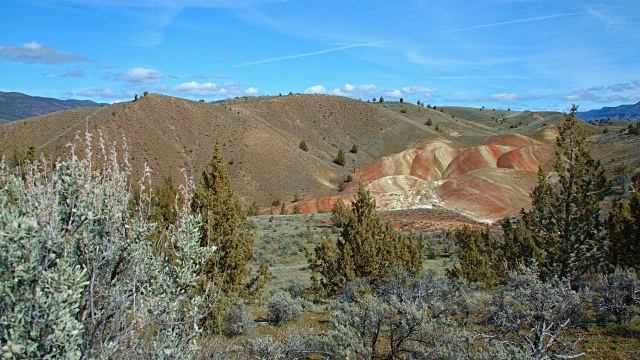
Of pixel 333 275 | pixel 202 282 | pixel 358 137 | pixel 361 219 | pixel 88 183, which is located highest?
pixel 358 137

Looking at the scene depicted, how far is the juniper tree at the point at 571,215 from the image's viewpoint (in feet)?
48.6

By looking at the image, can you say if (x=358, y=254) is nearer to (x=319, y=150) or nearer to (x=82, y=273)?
(x=82, y=273)

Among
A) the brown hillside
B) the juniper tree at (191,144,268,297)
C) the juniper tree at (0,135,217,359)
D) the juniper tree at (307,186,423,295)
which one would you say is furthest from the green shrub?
the brown hillside


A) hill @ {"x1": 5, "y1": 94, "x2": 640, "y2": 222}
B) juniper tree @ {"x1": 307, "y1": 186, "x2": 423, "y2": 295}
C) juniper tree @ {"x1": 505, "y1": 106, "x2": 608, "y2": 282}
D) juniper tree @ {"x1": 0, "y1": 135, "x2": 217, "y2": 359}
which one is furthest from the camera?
hill @ {"x1": 5, "y1": 94, "x2": 640, "y2": 222}

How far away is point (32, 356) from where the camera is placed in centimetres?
305

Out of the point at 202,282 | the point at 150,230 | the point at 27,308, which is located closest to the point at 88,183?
the point at 150,230

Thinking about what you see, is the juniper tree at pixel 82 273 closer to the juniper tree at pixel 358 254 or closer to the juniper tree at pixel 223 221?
the juniper tree at pixel 223 221

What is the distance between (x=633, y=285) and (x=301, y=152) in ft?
238

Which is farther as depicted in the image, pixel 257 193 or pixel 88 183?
pixel 257 193

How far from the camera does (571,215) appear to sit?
49.3 ft

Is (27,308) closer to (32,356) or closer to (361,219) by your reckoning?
(32,356)

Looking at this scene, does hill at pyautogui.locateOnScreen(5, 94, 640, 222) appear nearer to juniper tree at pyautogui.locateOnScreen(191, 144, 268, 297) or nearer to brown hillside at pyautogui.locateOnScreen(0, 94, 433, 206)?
brown hillside at pyautogui.locateOnScreen(0, 94, 433, 206)

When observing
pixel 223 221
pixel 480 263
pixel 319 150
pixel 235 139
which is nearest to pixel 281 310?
pixel 223 221

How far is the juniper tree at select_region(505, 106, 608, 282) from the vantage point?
14812 mm
